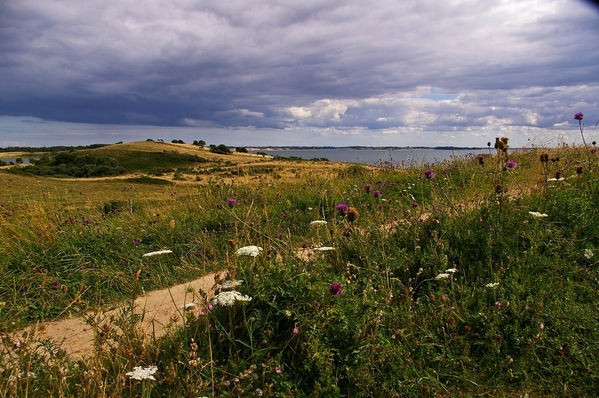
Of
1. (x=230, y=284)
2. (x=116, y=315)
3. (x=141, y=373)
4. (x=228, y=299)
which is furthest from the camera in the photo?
(x=116, y=315)

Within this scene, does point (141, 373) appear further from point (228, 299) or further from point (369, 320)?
point (369, 320)

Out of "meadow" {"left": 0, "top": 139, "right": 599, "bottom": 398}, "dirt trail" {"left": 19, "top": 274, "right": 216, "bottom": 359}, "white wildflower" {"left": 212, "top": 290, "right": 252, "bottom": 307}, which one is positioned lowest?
"dirt trail" {"left": 19, "top": 274, "right": 216, "bottom": 359}

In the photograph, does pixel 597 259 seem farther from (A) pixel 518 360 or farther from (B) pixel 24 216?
(B) pixel 24 216

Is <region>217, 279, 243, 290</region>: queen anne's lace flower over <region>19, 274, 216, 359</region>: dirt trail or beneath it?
over

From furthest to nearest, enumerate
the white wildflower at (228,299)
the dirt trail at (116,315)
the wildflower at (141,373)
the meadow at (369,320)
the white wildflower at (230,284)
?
the dirt trail at (116,315) < the white wildflower at (230,284) < the white wildflower at (228,299) < the meadow at (369,320) < the wildflower at (141,373)

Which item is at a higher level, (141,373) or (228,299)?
(228,299)

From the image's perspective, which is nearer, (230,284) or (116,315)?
(230,284)

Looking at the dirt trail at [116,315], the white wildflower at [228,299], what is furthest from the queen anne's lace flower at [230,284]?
the dirt trail at [116,315]

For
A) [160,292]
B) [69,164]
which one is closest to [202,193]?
[160,292]

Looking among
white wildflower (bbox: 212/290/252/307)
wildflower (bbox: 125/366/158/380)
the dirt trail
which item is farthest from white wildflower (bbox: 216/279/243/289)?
wildflower (bbox: 125/366/158/380)

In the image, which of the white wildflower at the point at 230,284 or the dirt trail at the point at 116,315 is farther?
the dirt trail at the point at 116,315

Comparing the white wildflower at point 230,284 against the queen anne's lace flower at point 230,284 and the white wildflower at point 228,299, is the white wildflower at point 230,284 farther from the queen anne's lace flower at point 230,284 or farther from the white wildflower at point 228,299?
the white wildflower at point 228,299

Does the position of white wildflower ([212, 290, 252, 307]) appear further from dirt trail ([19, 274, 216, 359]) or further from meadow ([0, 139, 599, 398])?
dirt trail ([19, 274, 216, 359])

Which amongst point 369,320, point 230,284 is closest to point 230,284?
point 230,284
